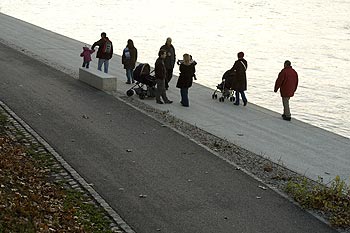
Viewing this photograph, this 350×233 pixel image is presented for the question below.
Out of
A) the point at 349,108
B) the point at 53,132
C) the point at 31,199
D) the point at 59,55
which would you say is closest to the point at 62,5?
the point at 59,55

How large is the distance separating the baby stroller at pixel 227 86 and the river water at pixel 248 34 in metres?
1.96

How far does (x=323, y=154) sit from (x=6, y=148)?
7.30m

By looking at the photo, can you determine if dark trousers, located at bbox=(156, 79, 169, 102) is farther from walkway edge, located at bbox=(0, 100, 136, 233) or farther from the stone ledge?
walkway edge, located at bbox=(0, 100, 136, 233)

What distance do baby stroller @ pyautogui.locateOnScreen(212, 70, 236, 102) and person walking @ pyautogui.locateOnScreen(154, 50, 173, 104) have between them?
1964 millimetres

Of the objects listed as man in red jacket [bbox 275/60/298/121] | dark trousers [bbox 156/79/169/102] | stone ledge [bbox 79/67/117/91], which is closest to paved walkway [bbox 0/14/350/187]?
dark trousers [bbox 156/79/169/102]

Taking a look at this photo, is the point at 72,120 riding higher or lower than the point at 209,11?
lower

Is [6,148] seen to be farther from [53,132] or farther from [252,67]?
[252,67]

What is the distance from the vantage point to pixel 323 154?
13547 mm

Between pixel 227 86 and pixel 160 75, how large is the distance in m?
2.50

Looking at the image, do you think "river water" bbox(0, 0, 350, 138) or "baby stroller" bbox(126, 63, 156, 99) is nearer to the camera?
"baby stroller" bbox(126, 63, 156, 99)

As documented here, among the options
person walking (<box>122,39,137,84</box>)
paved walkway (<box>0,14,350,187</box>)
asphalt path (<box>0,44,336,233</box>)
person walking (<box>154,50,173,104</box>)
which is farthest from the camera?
person walking (<box>122,39,137,84</box>)

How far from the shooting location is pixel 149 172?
11.0m

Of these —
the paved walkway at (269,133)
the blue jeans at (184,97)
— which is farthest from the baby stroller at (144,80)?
the blue jeans at (184,97)

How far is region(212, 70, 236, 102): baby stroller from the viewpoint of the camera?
17.8 m
